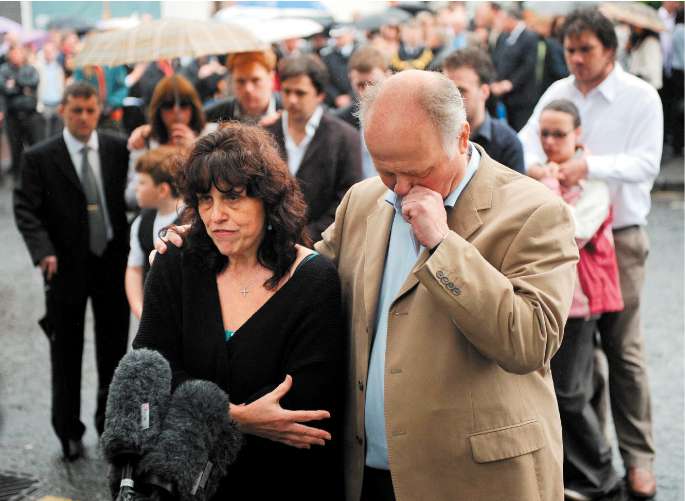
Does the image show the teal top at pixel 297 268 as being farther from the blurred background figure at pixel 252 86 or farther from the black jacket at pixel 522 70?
the black jacket at pixel 522 70

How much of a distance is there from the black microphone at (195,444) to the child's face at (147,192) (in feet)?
7.05

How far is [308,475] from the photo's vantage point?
2.88 meters

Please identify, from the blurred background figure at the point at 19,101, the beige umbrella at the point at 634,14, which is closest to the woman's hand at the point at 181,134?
the beige umbrella at the point at 634,14

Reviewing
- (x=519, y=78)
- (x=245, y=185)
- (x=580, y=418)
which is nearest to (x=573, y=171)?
(x=580, y=418)

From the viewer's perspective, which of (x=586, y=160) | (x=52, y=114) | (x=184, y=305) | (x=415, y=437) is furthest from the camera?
(x=52, y=114)

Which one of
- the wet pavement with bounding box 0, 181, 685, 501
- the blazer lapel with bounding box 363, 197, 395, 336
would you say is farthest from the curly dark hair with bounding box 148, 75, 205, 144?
the blazer lapel with bounding box 363, 197, 395, 336

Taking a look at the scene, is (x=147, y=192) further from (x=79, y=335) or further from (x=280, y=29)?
(x=280, y=29)

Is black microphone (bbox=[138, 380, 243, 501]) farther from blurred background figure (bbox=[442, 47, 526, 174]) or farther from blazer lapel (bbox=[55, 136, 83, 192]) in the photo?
blazer lapel (bbox=[55, 136, 83, 192])

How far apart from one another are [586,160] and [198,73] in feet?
32.3

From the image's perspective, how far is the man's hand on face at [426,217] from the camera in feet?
7.83

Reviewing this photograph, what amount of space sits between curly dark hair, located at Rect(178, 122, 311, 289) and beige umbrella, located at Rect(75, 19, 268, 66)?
8.18ft

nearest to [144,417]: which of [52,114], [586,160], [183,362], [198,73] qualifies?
[183,362]

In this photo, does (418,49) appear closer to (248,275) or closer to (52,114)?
(52,114)

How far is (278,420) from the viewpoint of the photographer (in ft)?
8.98
